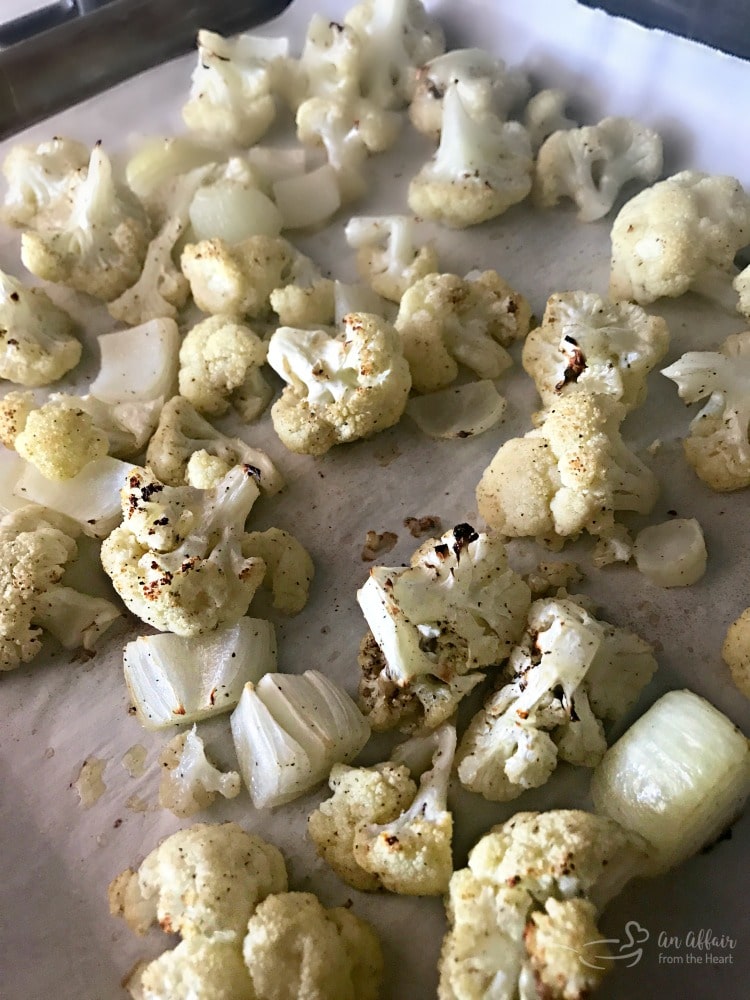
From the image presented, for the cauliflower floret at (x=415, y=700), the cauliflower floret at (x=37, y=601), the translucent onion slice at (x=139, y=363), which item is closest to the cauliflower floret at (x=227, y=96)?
the translucent onion slice at (x=139, y=363)

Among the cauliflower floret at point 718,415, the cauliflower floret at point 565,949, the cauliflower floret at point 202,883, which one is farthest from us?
the cauliflower floret at point 718,415

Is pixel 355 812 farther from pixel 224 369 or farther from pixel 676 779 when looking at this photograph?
pixel 224 369

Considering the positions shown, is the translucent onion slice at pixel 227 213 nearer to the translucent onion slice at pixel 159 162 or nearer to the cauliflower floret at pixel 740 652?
the translucent onion slice at pixel 159 162

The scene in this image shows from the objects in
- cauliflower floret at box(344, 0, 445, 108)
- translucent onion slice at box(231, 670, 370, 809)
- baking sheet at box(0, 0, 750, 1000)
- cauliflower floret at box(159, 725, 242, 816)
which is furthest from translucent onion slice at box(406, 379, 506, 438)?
cauliflower floret at box(344, 0, 445, 108)

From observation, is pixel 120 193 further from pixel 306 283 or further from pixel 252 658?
pixel 252 658

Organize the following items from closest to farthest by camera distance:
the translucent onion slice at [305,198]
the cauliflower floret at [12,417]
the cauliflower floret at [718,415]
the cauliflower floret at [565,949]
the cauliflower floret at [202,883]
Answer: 1. the cauliflower floret at [565,949]
2. the cauliflower floret at [202,883]
3. the cauliflower floret at [718,415]
4. the cauliflower floret at [12,417]
5. the translucent onion slice at [305,198]

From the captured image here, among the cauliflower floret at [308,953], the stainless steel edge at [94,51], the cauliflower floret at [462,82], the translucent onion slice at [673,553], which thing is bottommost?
the cauliflower floret at [308,953]

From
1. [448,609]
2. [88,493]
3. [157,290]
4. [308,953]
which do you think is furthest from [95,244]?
[308,953]
